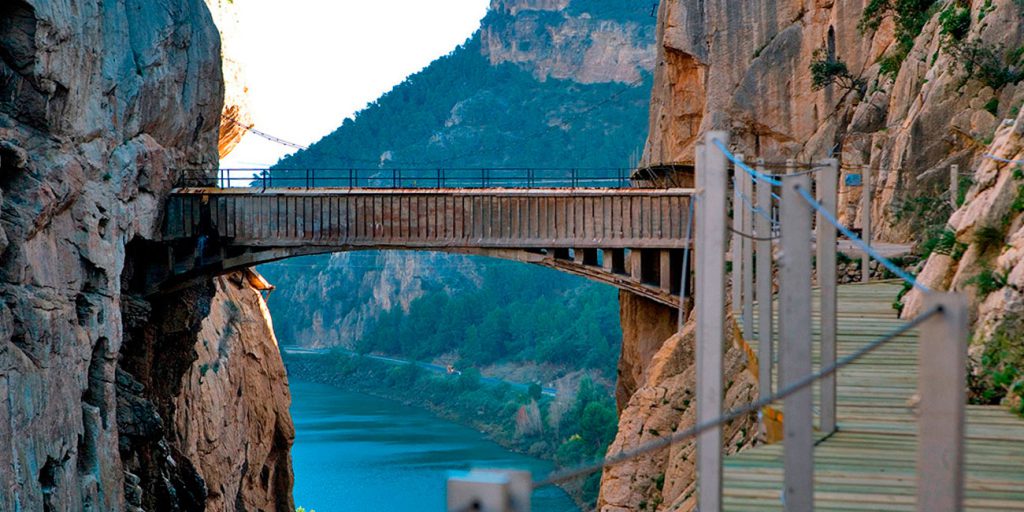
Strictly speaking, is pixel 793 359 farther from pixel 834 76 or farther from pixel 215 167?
pixel 215 167

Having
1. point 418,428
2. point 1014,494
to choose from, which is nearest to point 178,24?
point 1014,494

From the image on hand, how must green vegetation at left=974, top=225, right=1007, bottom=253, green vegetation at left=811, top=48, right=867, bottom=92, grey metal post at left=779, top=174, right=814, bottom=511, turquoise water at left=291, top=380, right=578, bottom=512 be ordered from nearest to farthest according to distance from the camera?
grey metal post at left=779, top=174, right=814, bottom=511, green vegetation at left=974, top=225, right=1007, bottom=253, green vegetation at left=811, top=48, right=867, bottom=92, turquoise water at left=291, top=380, right=578, bottom=512

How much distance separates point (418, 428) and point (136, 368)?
165 feet

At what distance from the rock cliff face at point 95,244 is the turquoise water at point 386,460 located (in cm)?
3236

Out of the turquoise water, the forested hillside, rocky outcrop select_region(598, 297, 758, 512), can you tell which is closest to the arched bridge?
rocky outcrop select_region(598, 297, 758, 512)

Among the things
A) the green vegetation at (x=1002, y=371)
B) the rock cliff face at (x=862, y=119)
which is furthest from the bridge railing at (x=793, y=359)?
the rock cliff face at (x=862, y=119)

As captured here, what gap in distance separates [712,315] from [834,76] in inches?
890

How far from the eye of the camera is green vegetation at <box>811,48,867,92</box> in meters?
28.2

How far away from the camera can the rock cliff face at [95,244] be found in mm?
20875

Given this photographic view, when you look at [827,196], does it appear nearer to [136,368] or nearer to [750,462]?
[750,462]

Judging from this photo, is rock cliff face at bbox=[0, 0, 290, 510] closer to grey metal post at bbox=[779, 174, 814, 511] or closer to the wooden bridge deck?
the wooden bridge deck

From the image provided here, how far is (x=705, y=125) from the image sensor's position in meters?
30.1

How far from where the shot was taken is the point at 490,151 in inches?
4326

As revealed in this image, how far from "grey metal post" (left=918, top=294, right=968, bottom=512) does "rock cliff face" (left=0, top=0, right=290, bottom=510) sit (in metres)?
16.4
